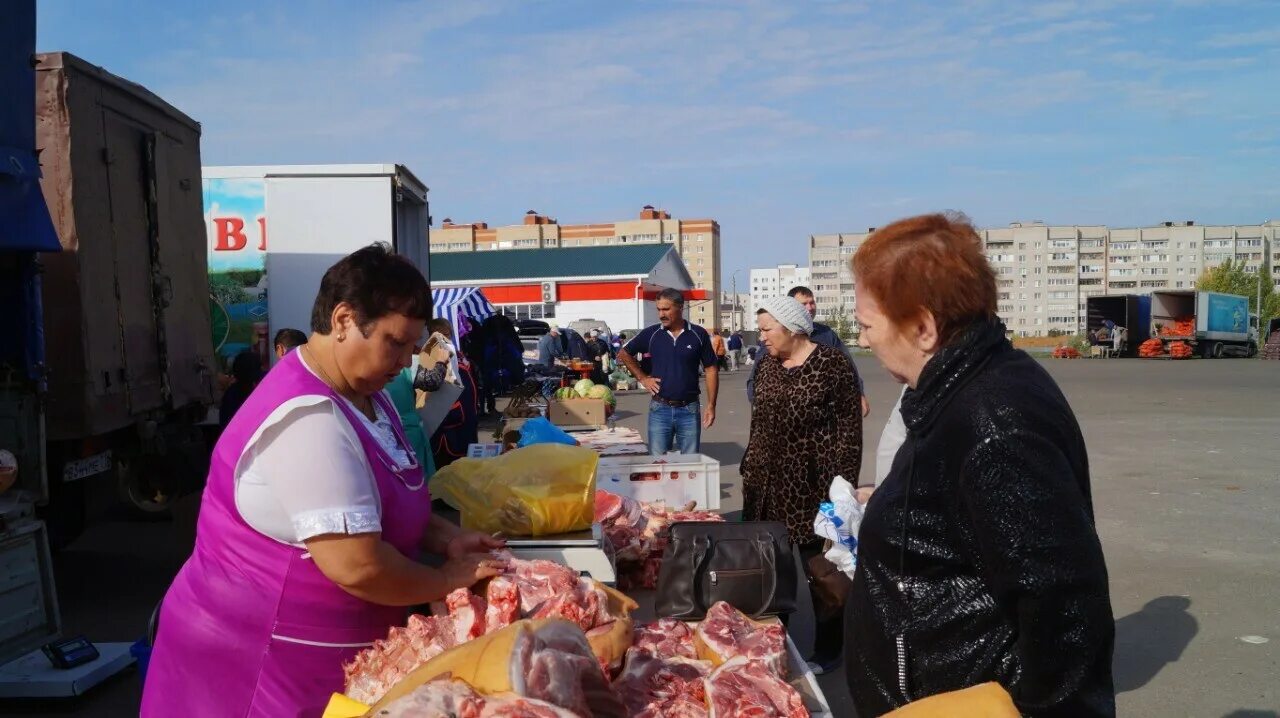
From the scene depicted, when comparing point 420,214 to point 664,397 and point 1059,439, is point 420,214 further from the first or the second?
point 1059,439

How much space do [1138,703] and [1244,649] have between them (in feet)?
4.06

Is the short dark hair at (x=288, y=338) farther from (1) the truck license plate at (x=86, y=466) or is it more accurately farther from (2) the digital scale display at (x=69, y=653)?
(2) the digital scale display at (x=69, y=653)

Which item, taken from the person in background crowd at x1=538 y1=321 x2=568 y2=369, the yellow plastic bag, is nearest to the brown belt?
the yellow plastic bag

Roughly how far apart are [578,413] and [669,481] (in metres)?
4.07

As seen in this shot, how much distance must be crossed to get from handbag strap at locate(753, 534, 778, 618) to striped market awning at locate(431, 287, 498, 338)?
1289 centimetres

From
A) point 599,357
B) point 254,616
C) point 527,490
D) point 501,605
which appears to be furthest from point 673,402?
point 599,357

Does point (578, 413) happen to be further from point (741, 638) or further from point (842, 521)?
point (741, 638)

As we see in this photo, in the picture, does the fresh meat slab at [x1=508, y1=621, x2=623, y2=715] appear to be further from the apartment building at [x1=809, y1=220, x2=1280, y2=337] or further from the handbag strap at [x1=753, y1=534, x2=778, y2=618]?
the apartment building at [x1=809, y1=220, x2=1280, y2=337]

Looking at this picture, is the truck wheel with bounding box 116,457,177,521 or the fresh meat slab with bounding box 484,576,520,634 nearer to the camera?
the fresh meat slab with bounding box 484,576,520,634

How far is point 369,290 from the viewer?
2154 mm

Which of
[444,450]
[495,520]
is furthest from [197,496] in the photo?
[495,520]

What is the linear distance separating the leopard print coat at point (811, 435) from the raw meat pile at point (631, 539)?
120cm

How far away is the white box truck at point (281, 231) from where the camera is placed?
35.8 feet

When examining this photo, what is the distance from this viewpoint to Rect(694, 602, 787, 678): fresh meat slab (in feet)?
8.36
